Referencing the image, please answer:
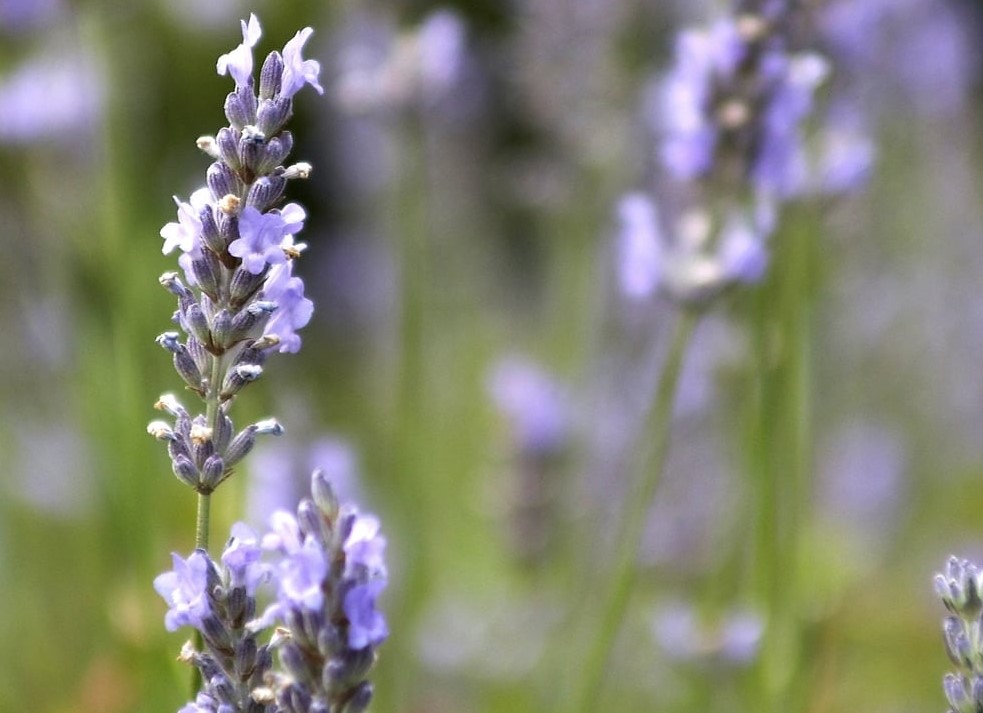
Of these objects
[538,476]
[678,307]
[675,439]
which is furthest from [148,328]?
[678,307]

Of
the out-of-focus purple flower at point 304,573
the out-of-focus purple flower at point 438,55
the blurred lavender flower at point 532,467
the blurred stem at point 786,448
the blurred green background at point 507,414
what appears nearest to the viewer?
the out-of-focus purple flower at point 304,573

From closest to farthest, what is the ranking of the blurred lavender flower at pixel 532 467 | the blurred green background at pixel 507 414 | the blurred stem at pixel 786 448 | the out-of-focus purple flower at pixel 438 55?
the blurred stem at pixel 786 448
the blurred green background at pixel 507 414
the out-of-focus purple flower at pixel 438 55
the blurred lavender flower at pixel 532 467

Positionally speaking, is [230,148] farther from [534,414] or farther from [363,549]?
[534,414]

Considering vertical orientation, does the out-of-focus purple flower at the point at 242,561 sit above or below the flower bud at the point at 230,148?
below

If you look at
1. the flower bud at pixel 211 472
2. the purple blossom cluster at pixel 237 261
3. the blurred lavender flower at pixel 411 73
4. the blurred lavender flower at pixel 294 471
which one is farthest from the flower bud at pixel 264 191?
the blurred lavender flower at pixel 411 73

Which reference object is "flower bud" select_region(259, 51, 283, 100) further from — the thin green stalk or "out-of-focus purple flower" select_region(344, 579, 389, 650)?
"out-of-focus purple flower" select_region(344, 579, 389, 650)

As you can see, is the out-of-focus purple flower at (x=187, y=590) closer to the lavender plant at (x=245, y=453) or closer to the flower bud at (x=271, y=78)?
the lavender plant at (x=245, y=453)

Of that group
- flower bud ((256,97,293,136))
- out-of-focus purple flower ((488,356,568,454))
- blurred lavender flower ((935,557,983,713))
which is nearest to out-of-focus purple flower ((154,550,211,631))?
flower bud ((256,97,293,136))
